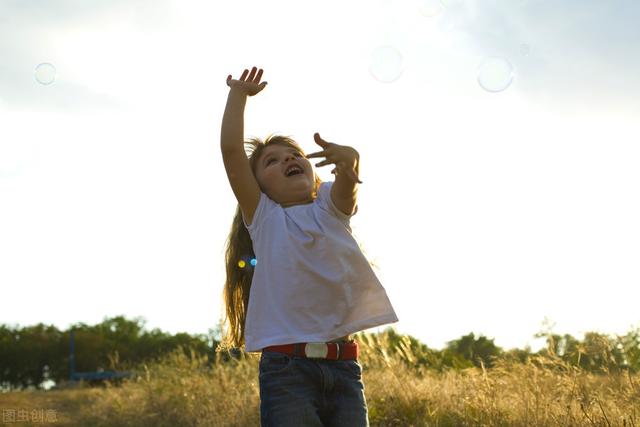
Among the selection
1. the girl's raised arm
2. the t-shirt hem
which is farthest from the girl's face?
the t-shirt hem

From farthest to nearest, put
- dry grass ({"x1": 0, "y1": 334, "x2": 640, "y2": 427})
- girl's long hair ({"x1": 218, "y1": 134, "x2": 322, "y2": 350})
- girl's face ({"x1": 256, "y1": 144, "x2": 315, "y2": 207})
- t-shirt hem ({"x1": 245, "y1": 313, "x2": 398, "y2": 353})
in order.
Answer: dry grass ({"x1": 0, "y1": 334, "x2": 640, "y2": 427}) < girl's long hair ({"x1": 218, "y1": 134, "x2": 322, "y2": 350}) < girl's face ({"x1": 256, "y1": 144, "x2": 315, "y2": 207}) < t-shirt hem ({"x1": 245, "y1": 313, "x2": 398, "y2": 353})

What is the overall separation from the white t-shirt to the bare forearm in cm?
37

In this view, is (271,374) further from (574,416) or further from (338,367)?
(574,416)

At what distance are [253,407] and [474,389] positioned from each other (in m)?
2.15

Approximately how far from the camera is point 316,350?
2986 millimetres

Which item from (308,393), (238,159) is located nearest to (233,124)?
(238,159)

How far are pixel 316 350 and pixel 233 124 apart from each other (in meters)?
1.06

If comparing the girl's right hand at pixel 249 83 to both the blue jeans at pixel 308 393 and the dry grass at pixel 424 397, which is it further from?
the dry grass at pixel 424 397

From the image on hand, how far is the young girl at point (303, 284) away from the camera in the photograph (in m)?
2.96

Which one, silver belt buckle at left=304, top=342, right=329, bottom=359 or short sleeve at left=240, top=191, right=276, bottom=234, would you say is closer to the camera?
silver belt buckle at left=304, top=342, right=329, bottom=359

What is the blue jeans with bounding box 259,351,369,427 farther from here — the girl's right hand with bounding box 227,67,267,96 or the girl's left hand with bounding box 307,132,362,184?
the girl's right hand with bounding box 227,67,267,96

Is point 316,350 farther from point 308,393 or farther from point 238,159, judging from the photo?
point 238,159

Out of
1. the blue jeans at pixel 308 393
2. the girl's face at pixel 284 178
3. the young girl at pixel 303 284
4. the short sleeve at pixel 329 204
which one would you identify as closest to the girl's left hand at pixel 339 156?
the young girl at pixel 303 284

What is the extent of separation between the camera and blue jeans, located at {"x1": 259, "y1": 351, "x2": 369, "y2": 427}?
2.88m
